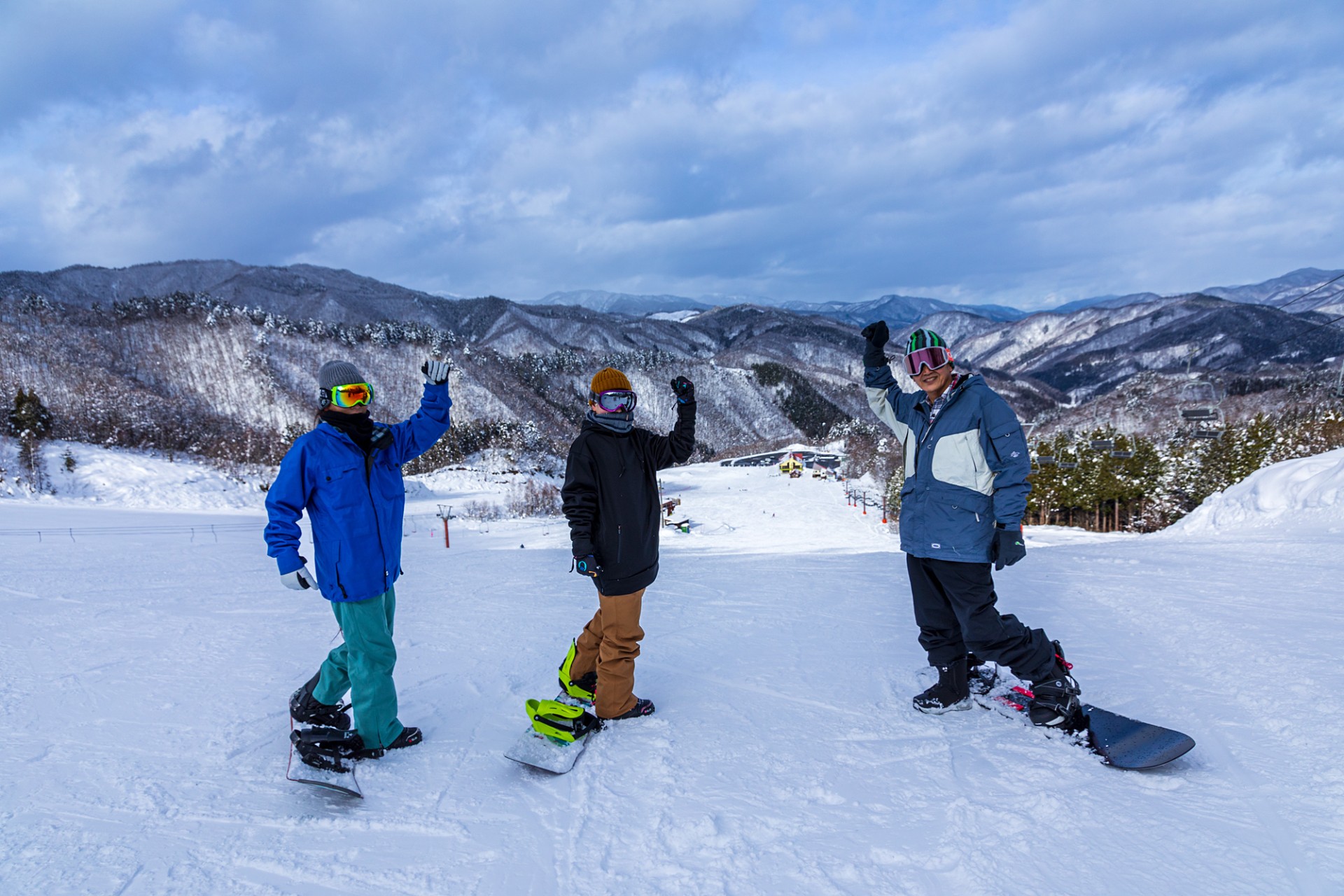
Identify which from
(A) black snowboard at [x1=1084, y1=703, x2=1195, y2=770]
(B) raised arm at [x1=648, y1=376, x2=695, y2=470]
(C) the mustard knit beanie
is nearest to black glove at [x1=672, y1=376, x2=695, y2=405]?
(B) raised arm at [x1=648, y1=376, x2=695, y2=470]

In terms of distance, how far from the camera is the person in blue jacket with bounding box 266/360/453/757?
3.00m

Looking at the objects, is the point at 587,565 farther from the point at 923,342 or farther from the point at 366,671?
the point at 923,342

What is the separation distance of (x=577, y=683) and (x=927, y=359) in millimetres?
2680

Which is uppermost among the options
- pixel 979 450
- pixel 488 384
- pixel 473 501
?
pixel 488 384

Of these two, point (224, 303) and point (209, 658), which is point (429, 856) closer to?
point (209, 658)

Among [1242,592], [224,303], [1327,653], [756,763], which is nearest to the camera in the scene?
[756,763]

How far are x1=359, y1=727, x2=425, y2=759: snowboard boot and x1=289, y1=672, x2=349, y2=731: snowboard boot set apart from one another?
0.16 metres

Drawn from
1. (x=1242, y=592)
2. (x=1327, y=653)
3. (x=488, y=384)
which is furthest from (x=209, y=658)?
(x=488, y=384)

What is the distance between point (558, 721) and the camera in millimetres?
3244

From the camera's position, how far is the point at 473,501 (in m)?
38.5

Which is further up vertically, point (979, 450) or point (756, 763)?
point (979, 450)

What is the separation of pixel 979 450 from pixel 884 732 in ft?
4.97

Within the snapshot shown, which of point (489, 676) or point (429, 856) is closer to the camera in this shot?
point (429, 856)

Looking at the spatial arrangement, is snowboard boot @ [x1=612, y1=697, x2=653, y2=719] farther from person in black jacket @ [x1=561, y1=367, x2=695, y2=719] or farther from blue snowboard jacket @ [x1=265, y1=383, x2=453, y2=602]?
blue snowboard jacket @ [x1=265, y1=383, x2=453, y2=602]
